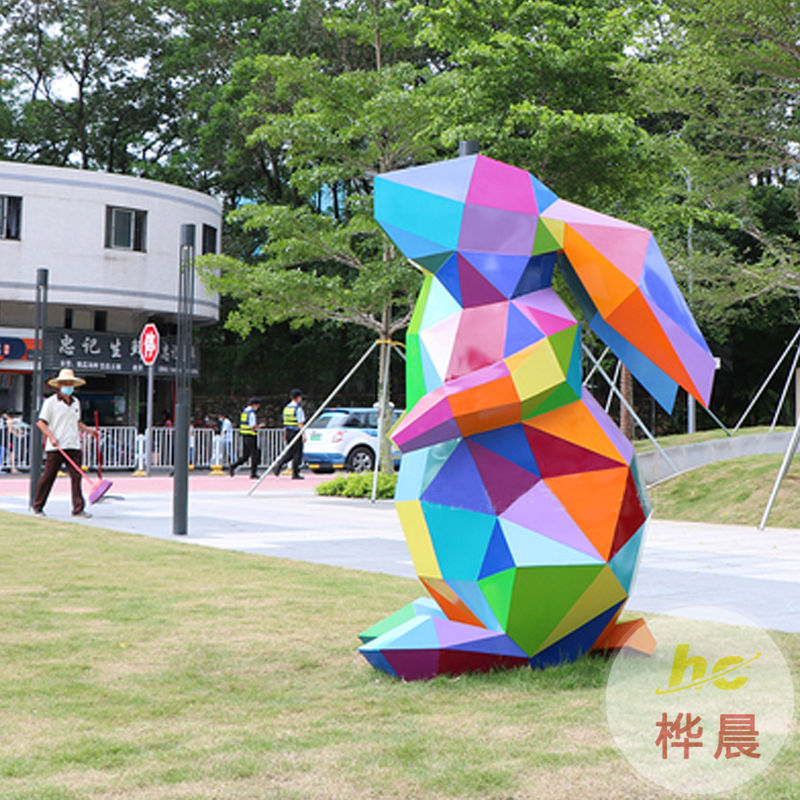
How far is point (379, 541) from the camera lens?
Answer: 11.1 metres

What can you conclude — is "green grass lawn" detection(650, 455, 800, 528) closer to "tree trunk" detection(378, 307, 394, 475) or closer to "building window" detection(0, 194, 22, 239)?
"tree trunk" detection(378, 307, 394, 475)

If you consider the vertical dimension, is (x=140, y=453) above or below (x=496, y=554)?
below

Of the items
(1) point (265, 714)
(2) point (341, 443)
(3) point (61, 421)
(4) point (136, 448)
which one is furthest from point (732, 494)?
(4) point (136, 448)

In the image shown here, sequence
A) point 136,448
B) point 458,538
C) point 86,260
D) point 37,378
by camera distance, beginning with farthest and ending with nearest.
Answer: point 86,260
point 136,448
point 37,378
point 458,538

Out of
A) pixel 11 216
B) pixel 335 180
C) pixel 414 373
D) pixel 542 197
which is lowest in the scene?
pixel 414 373

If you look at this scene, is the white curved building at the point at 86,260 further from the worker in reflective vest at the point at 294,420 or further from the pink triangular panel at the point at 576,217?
the pink triangular panel at the point at 576,217

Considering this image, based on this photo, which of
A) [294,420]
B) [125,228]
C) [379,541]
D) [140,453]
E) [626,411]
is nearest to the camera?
[379,541]

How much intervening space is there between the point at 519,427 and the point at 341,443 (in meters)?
21.5

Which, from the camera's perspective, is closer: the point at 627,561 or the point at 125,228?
the point at 627,561

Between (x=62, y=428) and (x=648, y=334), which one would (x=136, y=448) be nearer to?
(x=62, y=428)

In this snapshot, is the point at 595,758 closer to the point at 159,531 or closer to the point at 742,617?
the point at 742,617

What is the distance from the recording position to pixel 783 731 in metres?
3.84

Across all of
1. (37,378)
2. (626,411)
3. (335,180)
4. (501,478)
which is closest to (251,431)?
(335,180)

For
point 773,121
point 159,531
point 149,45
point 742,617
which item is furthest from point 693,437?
point 149,45
